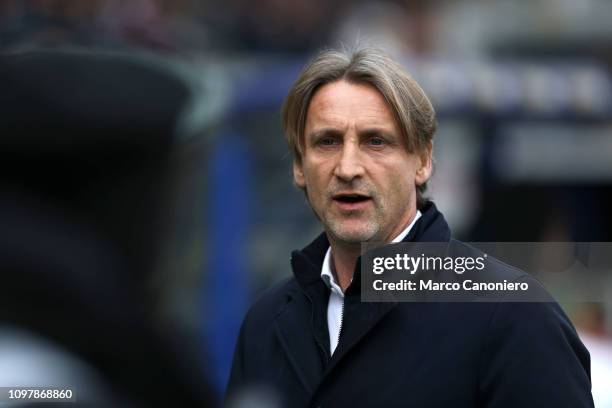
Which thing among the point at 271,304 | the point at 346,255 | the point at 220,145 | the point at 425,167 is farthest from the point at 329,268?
the point at 220,145

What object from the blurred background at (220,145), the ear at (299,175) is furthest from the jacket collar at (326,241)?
the blurred background at (220,145)

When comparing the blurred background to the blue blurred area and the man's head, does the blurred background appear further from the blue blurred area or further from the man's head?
the man's head

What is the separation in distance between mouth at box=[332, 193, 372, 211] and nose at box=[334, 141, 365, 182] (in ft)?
0.10

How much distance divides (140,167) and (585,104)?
618 centimetres

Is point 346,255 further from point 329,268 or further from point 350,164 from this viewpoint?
point 350,164

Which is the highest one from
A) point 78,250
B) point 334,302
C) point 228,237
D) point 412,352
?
point 228,237

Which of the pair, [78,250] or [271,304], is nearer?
[78,250]

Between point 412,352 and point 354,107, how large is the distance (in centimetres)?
45

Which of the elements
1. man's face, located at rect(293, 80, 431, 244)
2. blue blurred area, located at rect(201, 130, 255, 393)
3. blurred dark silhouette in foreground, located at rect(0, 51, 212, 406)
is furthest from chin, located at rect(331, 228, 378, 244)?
blue blurred area, located at rect(201, 130, 255, 393)

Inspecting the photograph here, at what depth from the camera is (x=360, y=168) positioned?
2.12 m

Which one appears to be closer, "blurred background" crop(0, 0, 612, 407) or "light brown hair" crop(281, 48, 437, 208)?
"blurred background" crop(0, 0, 612, 407)

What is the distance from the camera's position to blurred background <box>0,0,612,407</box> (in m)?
1.18

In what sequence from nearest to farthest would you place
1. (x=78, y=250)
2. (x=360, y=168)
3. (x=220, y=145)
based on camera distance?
(x=78, y=250), (x=360, y=168), (x=220, y=145)

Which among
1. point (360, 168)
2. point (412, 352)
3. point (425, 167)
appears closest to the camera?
point (412, 352)
